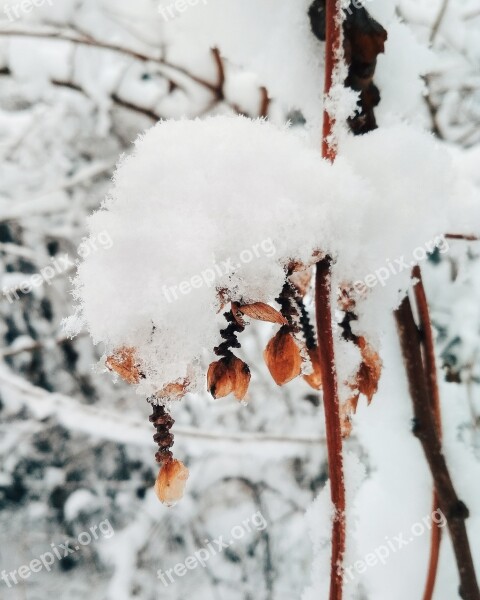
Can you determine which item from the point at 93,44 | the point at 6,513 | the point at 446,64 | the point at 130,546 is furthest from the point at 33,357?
the point at 446,64
